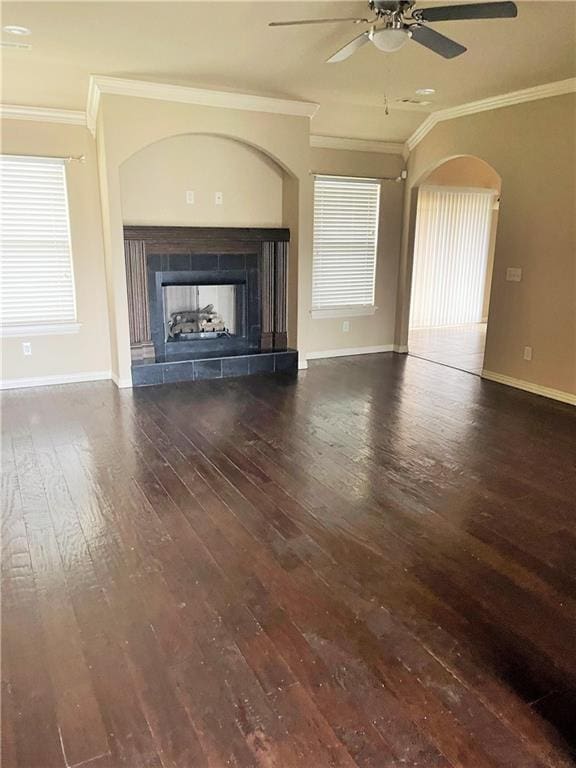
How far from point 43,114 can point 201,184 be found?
154 centimetres

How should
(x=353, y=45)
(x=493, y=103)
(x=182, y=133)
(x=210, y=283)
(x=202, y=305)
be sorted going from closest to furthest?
(x=353, y=45)
(x=182, y=133)
(x=493, y=103)
(x=210, y=283)
(x=202, y=305)

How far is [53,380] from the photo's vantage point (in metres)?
5.40

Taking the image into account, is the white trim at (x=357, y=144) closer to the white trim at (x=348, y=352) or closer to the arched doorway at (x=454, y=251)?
the arched doorway at (x=454, y=251)

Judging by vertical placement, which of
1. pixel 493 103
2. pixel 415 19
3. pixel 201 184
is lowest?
pixel 201 184

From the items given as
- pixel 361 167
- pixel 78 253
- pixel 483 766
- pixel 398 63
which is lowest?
pixel 483 766

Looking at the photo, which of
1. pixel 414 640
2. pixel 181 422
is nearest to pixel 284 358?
pixel 181 422

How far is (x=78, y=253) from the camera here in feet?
17.4

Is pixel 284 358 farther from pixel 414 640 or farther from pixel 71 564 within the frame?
pixel 414 640

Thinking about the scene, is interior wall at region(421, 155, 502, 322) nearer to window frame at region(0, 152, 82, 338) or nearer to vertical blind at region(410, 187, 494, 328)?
vertical blind at region(410, 187, 494, 328)

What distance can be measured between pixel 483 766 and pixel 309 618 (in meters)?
0.78

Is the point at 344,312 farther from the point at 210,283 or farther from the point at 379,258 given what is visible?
the point at 210,283

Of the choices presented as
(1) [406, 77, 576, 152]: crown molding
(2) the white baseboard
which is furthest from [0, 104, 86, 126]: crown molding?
(2) the white baseboard

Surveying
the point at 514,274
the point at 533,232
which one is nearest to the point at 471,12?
the point at 533,232

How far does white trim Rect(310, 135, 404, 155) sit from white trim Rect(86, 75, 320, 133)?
2.27 ft
